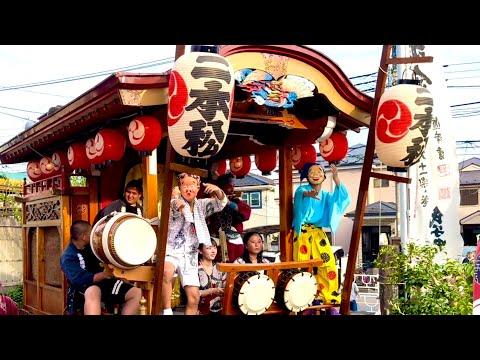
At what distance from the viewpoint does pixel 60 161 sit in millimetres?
7363

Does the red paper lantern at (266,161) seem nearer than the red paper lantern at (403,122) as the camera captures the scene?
No

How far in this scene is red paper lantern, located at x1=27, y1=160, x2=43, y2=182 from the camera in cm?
859

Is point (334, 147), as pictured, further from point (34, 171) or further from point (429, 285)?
point (34, 171)

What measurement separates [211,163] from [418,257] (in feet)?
12.1

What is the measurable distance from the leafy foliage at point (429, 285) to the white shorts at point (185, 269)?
6.93ft

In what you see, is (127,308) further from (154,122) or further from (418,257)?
(418,257)

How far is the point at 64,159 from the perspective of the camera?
732cm

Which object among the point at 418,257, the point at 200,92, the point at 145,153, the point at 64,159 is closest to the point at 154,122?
the point at 145,153

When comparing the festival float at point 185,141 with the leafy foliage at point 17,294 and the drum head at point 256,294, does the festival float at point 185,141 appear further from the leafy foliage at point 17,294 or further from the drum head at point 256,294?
the leafy foliage at point 17,294

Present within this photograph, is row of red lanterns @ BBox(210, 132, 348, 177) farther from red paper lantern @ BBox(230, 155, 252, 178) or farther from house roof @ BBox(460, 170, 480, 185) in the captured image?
house roof @ BBox(460, 170, 480, 185)

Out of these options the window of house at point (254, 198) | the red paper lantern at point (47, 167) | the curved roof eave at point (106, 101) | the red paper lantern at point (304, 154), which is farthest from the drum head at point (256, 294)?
the window of house at point (254, 198)

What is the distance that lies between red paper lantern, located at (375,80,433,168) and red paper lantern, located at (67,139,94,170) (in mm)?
3531

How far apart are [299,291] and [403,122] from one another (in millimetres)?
2002

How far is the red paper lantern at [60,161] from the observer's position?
729 cm
